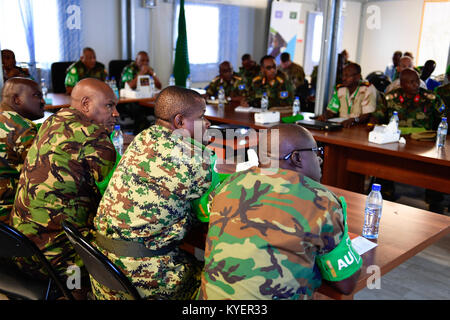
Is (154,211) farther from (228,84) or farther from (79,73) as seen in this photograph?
(79,73)

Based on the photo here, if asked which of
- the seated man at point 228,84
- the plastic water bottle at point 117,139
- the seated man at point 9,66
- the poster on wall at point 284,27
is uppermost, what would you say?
the poster on wall at point 284,27

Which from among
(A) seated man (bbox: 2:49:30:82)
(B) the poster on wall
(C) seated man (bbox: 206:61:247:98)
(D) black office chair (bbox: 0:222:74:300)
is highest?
(B) the poster on wall

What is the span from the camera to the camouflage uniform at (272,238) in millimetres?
1326

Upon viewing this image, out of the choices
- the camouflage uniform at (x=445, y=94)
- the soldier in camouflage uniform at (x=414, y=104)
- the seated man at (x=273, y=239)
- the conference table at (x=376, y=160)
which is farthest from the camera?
the camouflage uniform at (x=445, y=94)

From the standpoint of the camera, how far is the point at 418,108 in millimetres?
4297

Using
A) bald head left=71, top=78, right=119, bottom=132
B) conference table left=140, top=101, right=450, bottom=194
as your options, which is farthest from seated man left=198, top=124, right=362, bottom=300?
conference table left=140, top=101, right=450, bottom=194

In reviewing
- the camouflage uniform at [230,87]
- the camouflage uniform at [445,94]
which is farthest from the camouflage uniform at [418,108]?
the camouflage uniform at [230,87]

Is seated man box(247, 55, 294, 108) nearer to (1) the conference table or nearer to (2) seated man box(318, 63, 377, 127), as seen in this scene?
(2) seated man box(318, 63, 377, 127)

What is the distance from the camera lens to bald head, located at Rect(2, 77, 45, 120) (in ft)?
8.70

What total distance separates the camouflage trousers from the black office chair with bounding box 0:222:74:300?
22 centimetres

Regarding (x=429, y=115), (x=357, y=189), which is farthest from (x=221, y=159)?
(x=429, y=115)

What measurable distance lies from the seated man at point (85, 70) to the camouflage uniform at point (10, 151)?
3774 millimetres

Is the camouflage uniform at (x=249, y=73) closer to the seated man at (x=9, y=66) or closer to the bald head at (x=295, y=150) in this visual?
the seated man at (x=9, y=66)

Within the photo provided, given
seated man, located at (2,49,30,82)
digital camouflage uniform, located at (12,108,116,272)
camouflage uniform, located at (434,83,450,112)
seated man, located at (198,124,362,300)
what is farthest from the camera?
seated man, located at (2,49,30,82)
